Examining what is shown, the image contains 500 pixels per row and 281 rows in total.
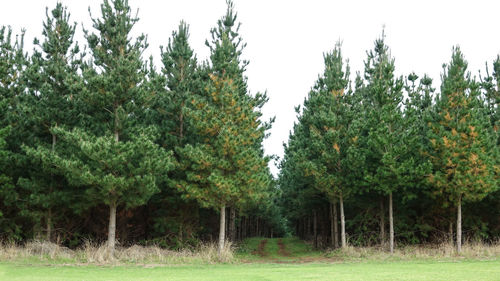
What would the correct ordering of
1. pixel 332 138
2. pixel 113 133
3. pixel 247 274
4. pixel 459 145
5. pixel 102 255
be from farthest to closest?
pixel 332 138 → pixel 459 145 → pixel 113 133 → pixel 102 255 → pixel 247 274

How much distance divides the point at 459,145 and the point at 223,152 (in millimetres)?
11642

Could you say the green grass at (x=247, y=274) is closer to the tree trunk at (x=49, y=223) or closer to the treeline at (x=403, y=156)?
the tree trunk at (x=49, y=223)

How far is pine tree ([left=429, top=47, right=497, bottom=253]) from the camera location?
20703 millimetres

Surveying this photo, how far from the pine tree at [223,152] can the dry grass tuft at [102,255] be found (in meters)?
1.32

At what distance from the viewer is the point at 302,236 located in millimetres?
46781

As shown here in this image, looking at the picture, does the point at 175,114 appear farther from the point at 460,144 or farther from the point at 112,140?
the point at 460,144

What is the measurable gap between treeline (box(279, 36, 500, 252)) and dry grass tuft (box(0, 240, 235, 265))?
26.0ft

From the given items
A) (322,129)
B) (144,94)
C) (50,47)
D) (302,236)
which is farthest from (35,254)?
(302,236)

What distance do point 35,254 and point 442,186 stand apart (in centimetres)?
1915

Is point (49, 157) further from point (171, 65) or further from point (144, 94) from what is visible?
point (171, 65)

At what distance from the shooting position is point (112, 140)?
18.1 metres

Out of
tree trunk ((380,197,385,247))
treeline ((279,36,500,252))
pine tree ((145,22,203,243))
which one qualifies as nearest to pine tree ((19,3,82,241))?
pine tree ((145,22,203,243))

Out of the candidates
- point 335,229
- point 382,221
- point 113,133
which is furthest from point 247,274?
point 335,229

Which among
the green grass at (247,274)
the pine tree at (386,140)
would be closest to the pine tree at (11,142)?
the green grass at (247,274)
